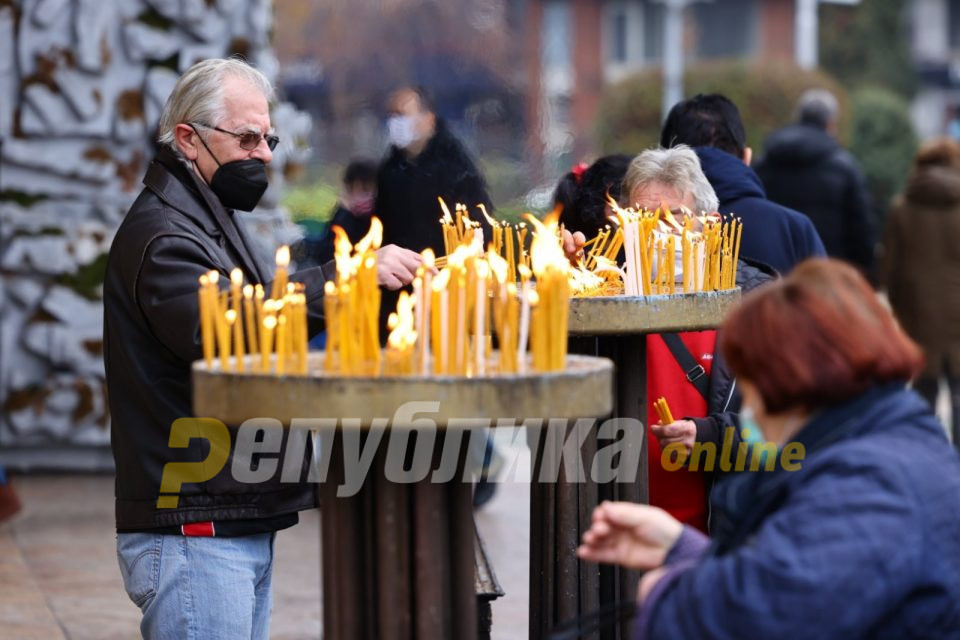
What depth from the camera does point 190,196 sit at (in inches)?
135

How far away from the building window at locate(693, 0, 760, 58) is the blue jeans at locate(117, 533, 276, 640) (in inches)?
1540

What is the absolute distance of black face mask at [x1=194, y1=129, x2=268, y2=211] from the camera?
3.44 m

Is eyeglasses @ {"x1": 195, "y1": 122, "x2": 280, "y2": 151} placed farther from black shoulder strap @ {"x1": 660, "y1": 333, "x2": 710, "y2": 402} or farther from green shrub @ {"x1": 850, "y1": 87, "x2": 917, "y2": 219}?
green shrub @ {"x1": 850, "y1": 87, "x2": 917, "y2": 219}

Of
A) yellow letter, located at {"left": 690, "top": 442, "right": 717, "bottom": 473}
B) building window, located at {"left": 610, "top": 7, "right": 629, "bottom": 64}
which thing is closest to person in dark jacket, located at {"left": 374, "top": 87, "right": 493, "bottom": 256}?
yellow letter, located at {"left": 690, "top": 442, "right": 717, "bottom": 473}

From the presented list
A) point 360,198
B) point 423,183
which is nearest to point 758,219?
point 423,183

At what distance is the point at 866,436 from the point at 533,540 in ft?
5.40

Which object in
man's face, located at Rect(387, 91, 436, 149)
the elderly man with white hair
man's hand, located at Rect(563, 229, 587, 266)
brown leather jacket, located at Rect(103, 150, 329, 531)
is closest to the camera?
brown leather jacket, located at Rect(103, 150, 329, 531)

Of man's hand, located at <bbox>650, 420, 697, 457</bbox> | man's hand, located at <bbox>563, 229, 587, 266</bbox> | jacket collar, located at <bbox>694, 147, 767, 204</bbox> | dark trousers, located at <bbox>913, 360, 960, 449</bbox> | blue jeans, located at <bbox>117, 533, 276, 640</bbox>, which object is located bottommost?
dark trousers, located at <bbox>913, 360, 960, 449</bbox>

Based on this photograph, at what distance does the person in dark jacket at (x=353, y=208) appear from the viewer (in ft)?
20.8

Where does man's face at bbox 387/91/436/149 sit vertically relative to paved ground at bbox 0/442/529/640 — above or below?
above

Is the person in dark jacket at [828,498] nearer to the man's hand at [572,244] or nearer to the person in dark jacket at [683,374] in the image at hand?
the person in dark jacket at [683,374]

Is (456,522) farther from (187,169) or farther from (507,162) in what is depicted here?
(507,162)

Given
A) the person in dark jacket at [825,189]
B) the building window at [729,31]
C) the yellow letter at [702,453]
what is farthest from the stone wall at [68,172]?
the building window at [729,31]

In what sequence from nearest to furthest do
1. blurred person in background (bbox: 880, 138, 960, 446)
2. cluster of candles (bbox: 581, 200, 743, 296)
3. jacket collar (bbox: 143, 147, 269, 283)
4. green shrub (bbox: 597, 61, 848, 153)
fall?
jacket collar (bbox: 143, 147, 269, 283) → cluster of candles (bbox: 581, 200, 743, 296) → blurred person in background (bbox: 880, 138, 960, 446) → green shrub (bbox: 597, 61, 848, 153)
